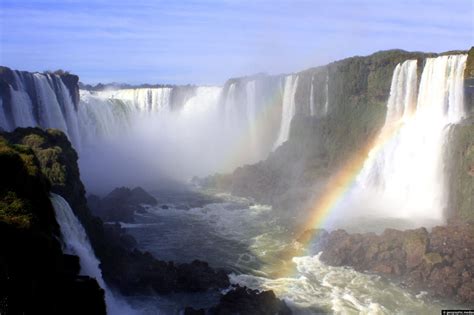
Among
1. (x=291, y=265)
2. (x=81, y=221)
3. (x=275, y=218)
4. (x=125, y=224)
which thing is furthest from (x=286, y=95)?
(x=81, y=221)

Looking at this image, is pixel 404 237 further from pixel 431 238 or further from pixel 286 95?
pixel 286 95

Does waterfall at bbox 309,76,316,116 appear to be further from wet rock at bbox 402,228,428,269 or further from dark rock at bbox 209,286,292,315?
dark rock at bbox 209,286,292,315

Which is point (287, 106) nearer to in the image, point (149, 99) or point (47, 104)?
point (149, 99)

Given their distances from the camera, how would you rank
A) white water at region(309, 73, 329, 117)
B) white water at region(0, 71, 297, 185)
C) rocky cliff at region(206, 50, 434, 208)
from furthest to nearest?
white water at region(309, 73, 329, 117), white water at region(0, 71, 297, 185), rocky cliff at region(206, 50, 434, 208)

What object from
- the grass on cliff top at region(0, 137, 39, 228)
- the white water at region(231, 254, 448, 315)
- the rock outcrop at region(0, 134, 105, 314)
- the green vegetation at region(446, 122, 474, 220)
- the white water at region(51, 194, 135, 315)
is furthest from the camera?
the green vegetation at region(446, 122, 474, 220)

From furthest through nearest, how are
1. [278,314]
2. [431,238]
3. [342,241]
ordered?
[342,241] → [431,238] → [278,314]

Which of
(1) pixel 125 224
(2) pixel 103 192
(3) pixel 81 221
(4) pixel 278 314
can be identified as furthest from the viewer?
(2) pixel 103 192

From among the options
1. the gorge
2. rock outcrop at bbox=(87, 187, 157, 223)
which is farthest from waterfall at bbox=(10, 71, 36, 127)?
rock outcrop at bbox=(87, 187, 157, 223)

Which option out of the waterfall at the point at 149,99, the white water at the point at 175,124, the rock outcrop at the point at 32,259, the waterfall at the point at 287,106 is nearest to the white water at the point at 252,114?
the white water at the point at 175,124
